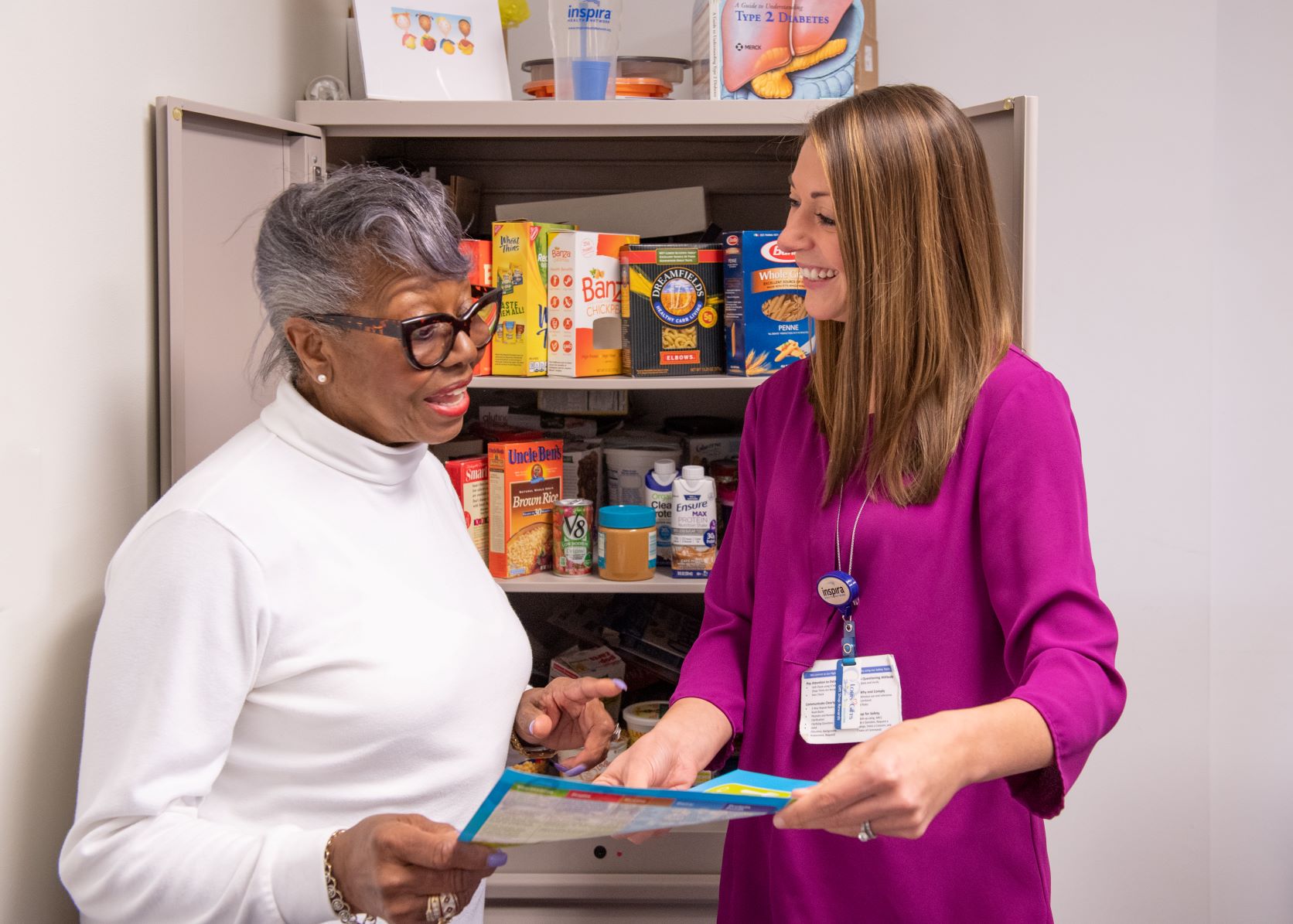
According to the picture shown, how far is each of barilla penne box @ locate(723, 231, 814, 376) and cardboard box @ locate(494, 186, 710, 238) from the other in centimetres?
27

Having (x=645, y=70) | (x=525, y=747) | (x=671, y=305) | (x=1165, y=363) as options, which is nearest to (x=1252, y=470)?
(x=1165, y=363)

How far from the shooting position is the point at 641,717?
2.21m

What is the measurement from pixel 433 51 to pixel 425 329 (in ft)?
3.32

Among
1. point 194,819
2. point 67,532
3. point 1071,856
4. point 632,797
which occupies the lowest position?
point 1071,856

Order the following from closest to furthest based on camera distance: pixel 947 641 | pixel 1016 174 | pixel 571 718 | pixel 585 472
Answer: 1. pixel 947 641
2. pixel 571 718
3. pixel 1016 174
4. pixel 585 472

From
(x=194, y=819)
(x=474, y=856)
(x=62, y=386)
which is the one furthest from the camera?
(x=62, y=386)

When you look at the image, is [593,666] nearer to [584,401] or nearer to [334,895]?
[584,401]

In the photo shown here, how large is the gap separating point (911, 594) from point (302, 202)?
0.95m

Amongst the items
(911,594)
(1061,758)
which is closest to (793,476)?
(911,594)

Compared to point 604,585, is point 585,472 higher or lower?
higher

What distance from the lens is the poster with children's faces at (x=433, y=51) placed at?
6.71ft

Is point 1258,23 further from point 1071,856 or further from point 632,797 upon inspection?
point 632,797

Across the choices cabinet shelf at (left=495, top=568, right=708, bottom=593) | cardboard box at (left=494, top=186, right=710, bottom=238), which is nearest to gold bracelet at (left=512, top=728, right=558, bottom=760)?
cabinet shelf at (left=495, top=568, right=708, bottom=593)

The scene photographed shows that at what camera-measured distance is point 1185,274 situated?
2541 mm
